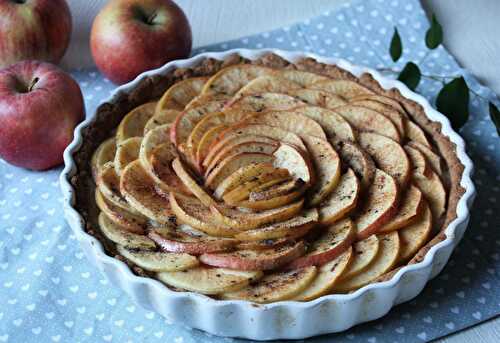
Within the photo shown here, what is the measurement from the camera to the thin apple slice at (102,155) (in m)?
2.94

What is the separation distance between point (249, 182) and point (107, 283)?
69 centimetres

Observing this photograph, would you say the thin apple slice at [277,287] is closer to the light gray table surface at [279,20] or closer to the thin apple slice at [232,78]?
the thin apple slice at [232,78]

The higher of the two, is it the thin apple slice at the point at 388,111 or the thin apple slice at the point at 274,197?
the thin apple slice at the point at 388,111

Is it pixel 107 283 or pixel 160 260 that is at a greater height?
pixel 160 260

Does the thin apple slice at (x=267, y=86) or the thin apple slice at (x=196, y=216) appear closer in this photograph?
the thin apple slice at (x=196, y=216)

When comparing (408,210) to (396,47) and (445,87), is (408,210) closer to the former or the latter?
(445,87)

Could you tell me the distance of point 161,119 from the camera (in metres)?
3.08

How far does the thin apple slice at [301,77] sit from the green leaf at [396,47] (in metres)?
0.55

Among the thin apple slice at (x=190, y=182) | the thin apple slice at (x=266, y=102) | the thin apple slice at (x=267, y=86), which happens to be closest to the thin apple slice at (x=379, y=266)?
the thin apple slice at (x=190, y=182)

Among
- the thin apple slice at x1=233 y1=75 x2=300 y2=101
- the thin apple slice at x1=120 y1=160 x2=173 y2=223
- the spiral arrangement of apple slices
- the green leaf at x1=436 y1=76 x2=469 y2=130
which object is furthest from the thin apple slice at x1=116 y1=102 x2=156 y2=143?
the green leaf at x1=436 y1=76 x2=469 y2=130

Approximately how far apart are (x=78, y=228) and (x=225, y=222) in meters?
0.54

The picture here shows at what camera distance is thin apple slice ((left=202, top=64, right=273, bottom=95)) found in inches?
129

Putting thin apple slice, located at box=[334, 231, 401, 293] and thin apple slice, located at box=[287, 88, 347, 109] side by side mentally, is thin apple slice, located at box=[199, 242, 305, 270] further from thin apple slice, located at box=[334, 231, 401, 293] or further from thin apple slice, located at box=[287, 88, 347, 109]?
thin apple slice, located at box=[287, 88, 347, 109]

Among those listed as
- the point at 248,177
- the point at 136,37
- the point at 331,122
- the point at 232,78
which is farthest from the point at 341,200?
the point at 136,37
